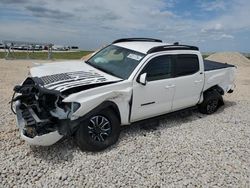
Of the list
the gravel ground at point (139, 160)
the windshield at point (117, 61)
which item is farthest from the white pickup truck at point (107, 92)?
the gravel ground at point (139, 160)

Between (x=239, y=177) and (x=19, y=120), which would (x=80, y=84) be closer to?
(x=19, y=120)

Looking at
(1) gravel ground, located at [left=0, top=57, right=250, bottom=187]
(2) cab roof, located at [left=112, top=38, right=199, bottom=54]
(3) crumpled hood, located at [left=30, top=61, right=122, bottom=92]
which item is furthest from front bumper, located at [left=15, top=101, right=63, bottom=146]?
(2) cab roof, located at [left=112, top=38, right=199, bottom=54]

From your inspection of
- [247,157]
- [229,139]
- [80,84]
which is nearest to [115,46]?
[80,84]

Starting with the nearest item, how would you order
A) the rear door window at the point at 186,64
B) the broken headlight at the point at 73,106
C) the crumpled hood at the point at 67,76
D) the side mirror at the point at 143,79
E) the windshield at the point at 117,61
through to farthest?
the broken headlight at the point at 73,106 → the crumpled hood at the point at 67,76 → the side mirror at the point at 143,79 → the windshield at the point at 117,61 → the rear door window at the point at 186,64

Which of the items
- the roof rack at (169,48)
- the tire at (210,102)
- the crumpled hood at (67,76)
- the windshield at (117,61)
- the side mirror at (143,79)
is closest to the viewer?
the crumpled hood at (67,76)

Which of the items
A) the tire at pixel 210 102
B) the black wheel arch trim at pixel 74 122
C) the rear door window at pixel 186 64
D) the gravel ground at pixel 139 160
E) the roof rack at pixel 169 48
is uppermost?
the roof rack at pixel 169 48

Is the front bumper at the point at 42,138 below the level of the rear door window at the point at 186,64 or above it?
below

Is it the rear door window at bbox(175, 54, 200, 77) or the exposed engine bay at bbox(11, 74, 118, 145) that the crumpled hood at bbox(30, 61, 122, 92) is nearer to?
the exposed engine bay at bbox(11, 74, 118, 145)

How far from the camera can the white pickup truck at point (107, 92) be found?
3988 millimetres

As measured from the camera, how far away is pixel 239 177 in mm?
4066

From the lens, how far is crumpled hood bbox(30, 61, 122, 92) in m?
4.16

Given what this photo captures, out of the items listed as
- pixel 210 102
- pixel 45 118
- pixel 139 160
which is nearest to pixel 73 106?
pixel 45 118

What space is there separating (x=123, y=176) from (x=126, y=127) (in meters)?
1.78

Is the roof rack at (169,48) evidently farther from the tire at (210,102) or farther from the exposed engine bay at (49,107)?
the exposed engine bay at (49,107)
